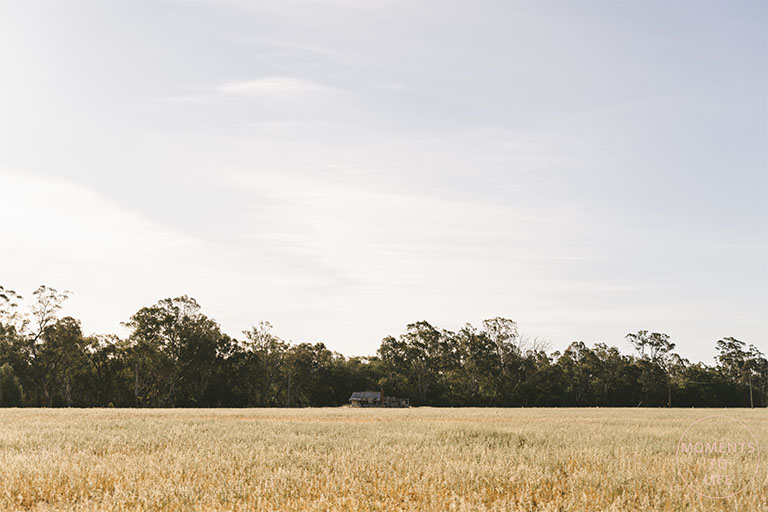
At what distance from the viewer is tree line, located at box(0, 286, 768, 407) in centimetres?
7369

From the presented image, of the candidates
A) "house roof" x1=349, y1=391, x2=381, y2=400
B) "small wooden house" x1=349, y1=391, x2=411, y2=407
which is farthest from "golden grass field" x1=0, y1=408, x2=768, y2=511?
"house roof" x1=349, y1=391, x2=381, y2=400

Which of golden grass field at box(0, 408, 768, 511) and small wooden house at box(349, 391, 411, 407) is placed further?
small wooden house at box(349, 391, 411, 407)

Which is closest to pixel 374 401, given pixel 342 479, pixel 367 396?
pixel 367 396

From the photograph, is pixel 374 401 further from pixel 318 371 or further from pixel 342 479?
pixel 342 479

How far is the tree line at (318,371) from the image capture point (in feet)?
242

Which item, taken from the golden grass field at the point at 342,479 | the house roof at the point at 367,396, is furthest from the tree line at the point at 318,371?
the golden grass field at the point at 342,479

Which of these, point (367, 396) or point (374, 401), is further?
point (367, 396)

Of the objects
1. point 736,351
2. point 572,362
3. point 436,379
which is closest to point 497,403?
point 436,379

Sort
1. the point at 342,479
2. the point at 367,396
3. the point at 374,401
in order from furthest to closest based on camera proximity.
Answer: the point at 367,396 < the point at 374,401 < the point at 342,479

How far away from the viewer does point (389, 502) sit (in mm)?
7777

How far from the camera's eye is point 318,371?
295 feet

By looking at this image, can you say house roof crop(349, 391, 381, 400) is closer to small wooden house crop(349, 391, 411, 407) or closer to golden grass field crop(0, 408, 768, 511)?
small wooden house crop(349, 391, 411, 407)

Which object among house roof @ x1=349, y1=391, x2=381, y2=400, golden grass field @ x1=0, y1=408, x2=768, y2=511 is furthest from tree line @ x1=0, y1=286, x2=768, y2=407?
golden grass field @ x1=0, y1=408, x2=768, y2=511

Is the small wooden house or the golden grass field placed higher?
the golden grass field
